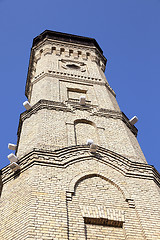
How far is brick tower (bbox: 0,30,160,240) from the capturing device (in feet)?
23.2

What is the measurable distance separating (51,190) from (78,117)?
441 centimetres

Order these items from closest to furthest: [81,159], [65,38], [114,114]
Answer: [81,159] → [114,114] → [65,38]

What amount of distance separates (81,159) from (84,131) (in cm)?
213

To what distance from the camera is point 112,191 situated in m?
8.32

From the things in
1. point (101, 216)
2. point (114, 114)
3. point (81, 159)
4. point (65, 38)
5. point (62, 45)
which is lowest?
point (101, 216)

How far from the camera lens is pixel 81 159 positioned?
9.22 metres

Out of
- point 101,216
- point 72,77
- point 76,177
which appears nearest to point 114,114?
point 72,77

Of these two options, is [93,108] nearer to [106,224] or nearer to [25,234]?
[106,224]

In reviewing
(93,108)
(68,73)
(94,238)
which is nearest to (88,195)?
(94,238)

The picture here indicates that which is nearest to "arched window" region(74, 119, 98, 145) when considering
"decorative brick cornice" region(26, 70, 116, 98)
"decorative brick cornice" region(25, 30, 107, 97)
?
"decorative brick cornice" region(26, 70, 116, 98)

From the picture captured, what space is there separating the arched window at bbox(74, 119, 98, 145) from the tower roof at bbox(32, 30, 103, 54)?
9566mm

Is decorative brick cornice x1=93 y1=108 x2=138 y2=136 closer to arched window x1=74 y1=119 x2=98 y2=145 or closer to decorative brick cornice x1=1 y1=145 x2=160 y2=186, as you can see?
arched window x1=74 y1=119 x2=98 y2=145

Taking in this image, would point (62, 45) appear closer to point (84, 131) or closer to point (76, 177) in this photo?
point (84, 131)

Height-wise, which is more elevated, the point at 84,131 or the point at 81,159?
the point at 84,131
